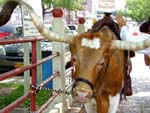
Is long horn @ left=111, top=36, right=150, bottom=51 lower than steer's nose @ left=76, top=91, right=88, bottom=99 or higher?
higher

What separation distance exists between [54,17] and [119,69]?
247 centimetres

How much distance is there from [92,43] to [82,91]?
2.04 feet

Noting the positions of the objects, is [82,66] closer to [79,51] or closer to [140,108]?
[79,51]

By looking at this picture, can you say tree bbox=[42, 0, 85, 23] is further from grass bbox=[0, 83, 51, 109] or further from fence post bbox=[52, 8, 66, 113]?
fence post bbox=[52, 8, 66, 113]

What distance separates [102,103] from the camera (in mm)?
5875

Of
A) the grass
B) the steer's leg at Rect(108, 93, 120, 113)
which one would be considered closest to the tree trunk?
the steer's leg at Rect(108, 93, 120, 113)

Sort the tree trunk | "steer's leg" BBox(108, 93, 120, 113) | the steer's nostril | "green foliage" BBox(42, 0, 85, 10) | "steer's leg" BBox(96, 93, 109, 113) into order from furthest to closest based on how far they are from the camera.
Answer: "green foliage" BBox(42, 0, 85, 10), "steer's leg" BBox(108, 93, 120, 113), "steer's leg" BBox(96, 93, 109, 113), the steer's nostril, the tree trunk

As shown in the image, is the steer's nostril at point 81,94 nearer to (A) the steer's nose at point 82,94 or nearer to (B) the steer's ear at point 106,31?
(A) the steer's nose at point 82,94

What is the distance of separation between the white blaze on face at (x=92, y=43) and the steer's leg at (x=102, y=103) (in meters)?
1.09

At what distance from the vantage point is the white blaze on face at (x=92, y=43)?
15.9 feet

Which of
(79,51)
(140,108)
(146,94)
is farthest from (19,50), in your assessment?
(79,51)

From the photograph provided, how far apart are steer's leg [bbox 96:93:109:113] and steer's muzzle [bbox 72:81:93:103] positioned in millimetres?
1156

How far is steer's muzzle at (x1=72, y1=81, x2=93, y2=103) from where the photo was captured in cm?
449

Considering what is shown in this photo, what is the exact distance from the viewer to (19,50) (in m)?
14.4
